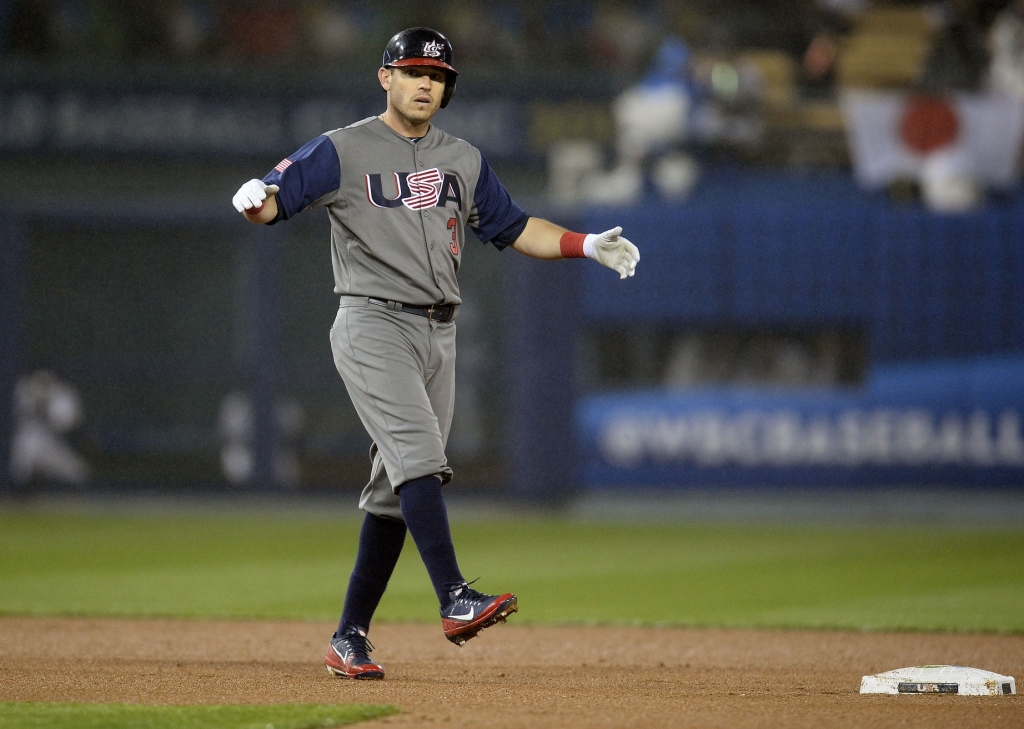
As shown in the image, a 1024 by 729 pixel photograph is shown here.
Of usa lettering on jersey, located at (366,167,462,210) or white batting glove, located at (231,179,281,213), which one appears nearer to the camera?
white batting glove, located at (231,179,281,213)

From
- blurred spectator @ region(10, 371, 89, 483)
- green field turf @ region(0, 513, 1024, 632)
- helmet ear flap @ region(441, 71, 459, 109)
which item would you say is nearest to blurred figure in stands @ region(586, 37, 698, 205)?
green field turf @ region(0, 513, 1024, 632)

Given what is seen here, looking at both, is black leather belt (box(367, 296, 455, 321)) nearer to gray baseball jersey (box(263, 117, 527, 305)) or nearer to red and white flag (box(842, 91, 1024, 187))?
gray baseball jersey (box(263, 117, 527, 305))

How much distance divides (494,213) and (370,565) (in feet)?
3.75

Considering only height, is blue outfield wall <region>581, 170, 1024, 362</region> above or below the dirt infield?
above

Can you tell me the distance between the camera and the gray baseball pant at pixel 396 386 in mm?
Result: 4027

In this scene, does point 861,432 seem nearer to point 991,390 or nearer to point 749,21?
point 991,390

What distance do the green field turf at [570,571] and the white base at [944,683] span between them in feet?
6.69

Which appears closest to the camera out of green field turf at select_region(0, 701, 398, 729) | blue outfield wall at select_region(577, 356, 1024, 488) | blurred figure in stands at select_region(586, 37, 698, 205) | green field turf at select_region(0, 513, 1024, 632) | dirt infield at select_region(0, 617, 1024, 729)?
green field turf at select_region(0, 701, 398, 729)

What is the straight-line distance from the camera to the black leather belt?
164 inches

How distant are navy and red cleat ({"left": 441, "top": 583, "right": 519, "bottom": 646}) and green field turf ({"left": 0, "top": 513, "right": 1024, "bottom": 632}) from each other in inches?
96.1

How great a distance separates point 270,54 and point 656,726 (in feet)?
47.7

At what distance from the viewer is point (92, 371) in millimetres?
12539

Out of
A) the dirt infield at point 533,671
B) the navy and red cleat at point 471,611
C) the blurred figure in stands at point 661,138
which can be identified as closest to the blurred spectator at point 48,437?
the blurred figure in stands at point 661,138

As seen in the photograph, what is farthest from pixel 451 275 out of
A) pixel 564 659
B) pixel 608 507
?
pixel 608 507
